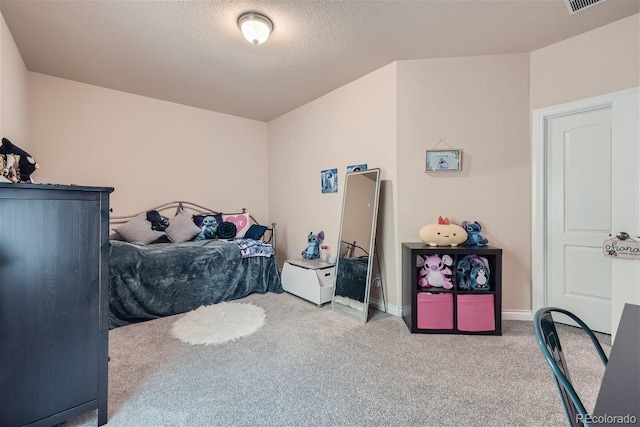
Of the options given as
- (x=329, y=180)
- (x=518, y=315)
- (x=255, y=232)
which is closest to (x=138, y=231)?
(x=255, y=232)

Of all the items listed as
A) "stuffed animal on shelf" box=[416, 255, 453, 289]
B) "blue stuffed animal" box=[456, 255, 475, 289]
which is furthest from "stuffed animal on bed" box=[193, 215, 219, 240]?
"blue stuffed animal" box=[456, 255, 475, 289]

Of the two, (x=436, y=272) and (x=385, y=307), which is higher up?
(x=436, y=272)

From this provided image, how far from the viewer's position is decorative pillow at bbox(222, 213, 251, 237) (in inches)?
157

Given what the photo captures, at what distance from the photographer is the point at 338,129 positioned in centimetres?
344

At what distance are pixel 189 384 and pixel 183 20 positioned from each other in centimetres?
255

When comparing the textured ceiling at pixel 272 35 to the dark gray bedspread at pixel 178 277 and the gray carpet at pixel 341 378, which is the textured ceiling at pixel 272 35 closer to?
the dark gray bedspread at pixel 178 277

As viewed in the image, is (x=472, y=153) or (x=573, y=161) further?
(x=472, y=153)

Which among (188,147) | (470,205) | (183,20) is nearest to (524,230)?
(470,205)

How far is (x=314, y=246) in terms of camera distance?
3.65 metres

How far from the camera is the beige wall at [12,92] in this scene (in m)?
2.09

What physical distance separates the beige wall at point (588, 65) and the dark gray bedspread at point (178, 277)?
341cm

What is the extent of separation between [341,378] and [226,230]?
254cm

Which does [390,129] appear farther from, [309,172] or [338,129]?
[309,172]

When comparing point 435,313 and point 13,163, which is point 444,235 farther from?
point 13,163
